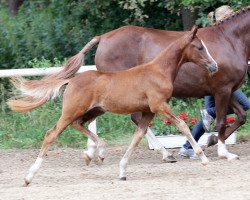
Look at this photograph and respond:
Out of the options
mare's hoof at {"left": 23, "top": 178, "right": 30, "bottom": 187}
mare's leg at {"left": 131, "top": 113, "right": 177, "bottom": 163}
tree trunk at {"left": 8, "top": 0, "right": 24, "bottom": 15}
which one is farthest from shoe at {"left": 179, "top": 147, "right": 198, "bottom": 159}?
tree trunk at {"left": 8, "top": 0, "right": 24, "bottom": 15}

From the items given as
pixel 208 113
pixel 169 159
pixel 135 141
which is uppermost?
pixel 135 141

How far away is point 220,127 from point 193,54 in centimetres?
164

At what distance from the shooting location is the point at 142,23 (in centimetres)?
1535

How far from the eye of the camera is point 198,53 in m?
9.05

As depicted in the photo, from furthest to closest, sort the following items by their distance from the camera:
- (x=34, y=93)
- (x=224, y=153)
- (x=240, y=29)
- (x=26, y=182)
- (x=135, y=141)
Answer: (x=240, y=29)
(x=224, y=153)
(x=34, y=93)
(x=135, y=141)
(x=26, y=182)

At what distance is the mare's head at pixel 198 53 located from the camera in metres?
9.03

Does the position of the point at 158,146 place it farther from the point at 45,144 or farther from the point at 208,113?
the point at 45,144

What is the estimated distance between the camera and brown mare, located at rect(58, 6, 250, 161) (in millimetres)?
10328

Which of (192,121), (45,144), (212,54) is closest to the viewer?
(45,144)

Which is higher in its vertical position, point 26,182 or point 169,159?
point 26,182

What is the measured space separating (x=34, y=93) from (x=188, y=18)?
5.95 meters

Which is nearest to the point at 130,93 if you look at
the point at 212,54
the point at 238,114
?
the point at 212,54

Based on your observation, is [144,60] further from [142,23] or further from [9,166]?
[142,23]

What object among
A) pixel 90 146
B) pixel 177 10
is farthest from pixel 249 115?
pixel 90 146
